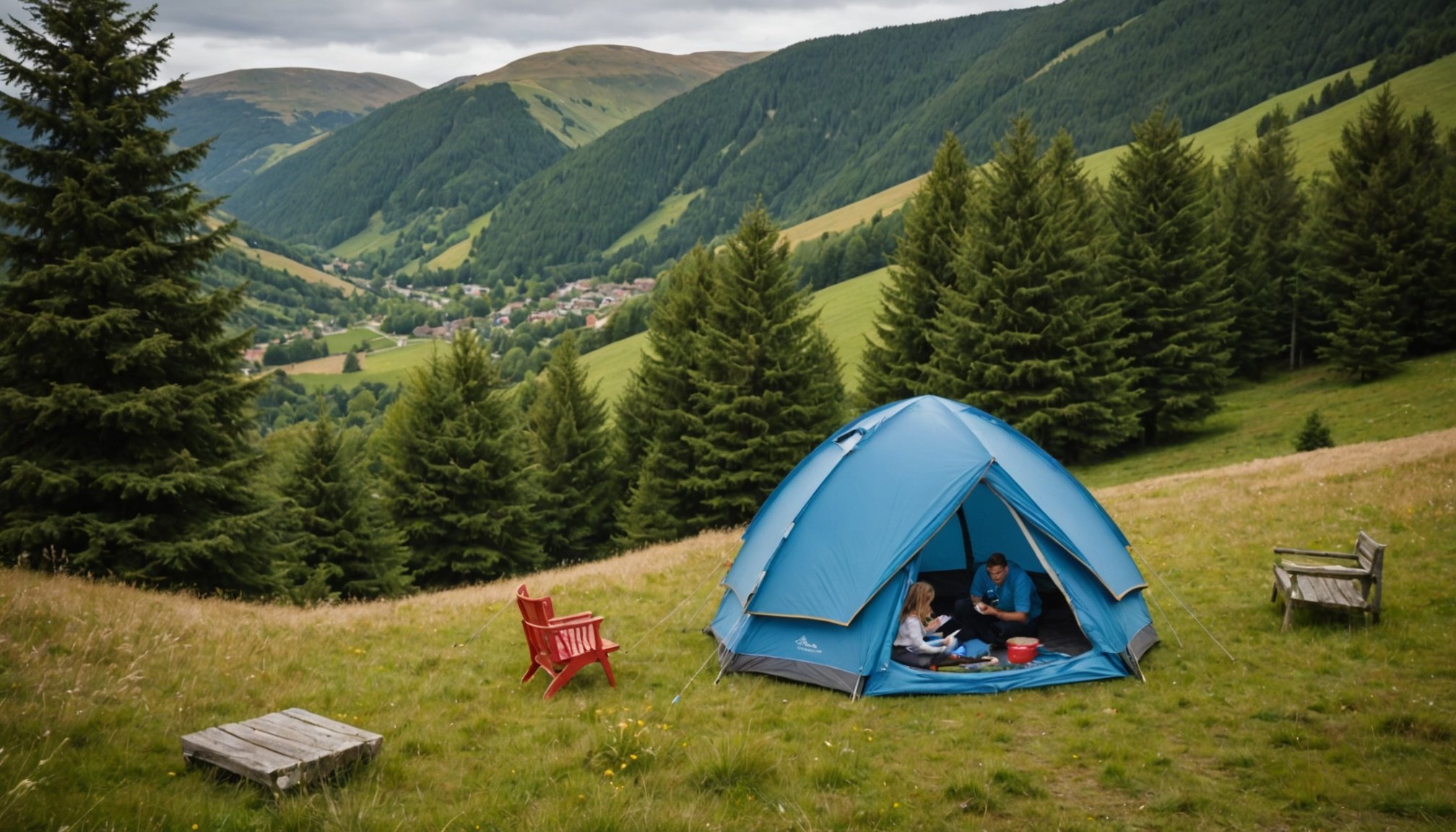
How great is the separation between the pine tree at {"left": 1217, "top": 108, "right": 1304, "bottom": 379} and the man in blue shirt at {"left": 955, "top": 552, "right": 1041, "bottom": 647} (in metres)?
35.1

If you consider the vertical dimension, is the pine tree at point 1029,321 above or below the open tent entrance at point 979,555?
above

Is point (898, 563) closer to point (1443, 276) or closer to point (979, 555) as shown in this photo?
point (979, 555)

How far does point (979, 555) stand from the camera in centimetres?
1399

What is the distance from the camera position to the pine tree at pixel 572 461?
112ft

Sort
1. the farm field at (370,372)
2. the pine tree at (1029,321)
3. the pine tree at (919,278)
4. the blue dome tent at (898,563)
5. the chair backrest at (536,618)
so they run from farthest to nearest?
the farm field at (370,372) → the pine tree at (919,278) → the pine tree at (1029,321) → the blue dome tent at (898,563) → the chair backrest at (536,618)

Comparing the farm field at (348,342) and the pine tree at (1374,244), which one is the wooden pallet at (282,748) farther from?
the farm field at (348,342)

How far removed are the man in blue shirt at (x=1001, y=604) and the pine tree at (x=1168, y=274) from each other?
88.8 ft

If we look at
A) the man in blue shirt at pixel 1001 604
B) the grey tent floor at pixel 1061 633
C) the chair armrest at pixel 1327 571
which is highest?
the chair armrest at pixel 1327 571

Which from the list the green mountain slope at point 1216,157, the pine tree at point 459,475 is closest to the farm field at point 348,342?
the green mountain slope at point 1216,157

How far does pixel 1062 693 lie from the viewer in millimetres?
9258

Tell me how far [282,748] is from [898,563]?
6212 millimetres

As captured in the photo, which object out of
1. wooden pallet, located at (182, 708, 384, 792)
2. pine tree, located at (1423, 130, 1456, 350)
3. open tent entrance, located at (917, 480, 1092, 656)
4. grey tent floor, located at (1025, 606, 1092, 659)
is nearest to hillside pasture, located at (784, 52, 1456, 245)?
pine tree, located at (1423, 130, 1456, 350)

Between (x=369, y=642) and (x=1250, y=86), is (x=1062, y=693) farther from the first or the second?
(x=1250, y=86)

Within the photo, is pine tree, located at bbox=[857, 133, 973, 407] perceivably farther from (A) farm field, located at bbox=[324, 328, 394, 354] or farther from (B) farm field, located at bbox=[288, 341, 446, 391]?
(A) farm field, located at bbox=[324, 328, 394, 354]
